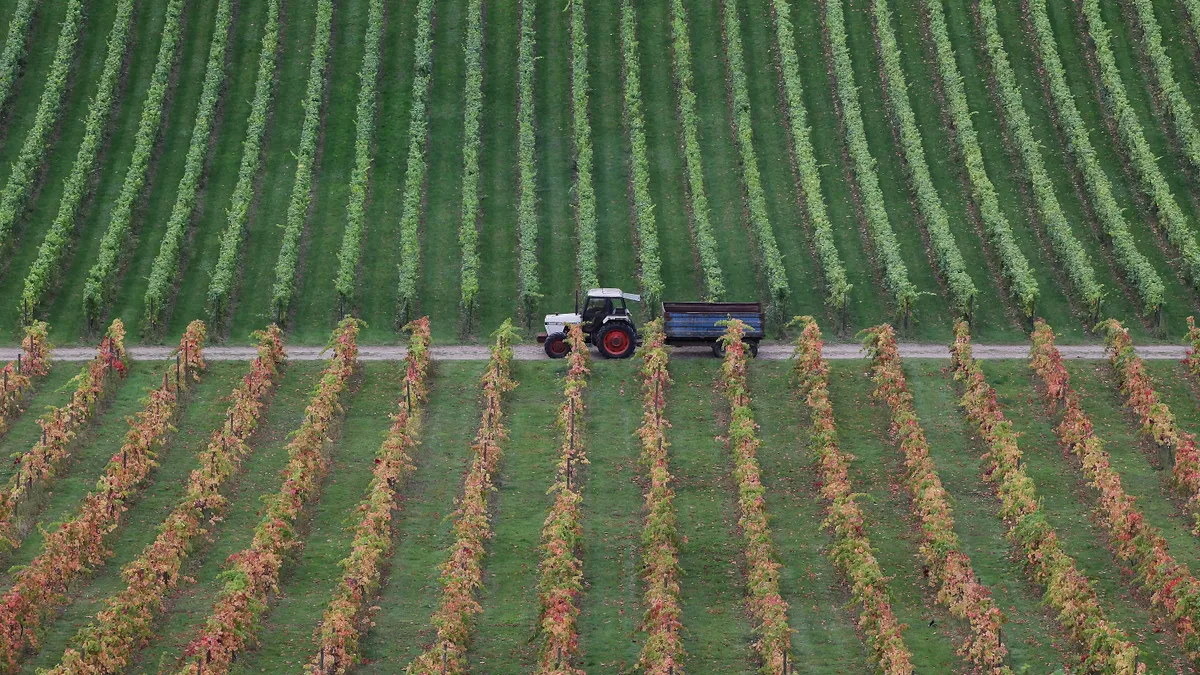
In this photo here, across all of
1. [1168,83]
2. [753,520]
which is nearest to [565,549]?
[753,520]

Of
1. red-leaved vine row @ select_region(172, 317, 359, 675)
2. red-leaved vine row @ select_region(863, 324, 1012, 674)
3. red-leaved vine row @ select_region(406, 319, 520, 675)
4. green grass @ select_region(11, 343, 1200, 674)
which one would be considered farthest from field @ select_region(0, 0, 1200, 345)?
red-leaved vine row @ select_region(863, 324, 1012, 674)

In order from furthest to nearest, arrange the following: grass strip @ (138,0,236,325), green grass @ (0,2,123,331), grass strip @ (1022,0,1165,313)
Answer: green grass @ (0,2,123,331) < grass strip @ (1022,0,1165,313) < grass strip @ (138,0,236,325)

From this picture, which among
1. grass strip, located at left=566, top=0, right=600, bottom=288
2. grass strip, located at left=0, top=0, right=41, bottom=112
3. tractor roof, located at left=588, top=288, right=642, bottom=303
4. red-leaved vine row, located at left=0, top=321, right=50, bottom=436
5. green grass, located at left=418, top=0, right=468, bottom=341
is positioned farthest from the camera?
grass strip, located at left=0, top=0, right=41, bottom=112

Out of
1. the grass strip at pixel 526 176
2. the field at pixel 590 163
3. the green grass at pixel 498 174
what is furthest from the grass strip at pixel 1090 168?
the green grass at pixel 498 174

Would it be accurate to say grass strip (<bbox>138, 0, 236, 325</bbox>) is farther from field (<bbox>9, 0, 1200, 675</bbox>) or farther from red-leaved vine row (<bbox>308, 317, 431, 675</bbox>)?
red-leaved vine row (<bbox>308, 317, 431, 675</bbox>)

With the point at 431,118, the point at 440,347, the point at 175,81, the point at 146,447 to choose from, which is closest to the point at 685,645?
the point at 146,447

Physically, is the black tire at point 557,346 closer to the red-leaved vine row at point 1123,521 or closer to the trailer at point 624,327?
the trailer at point 624,327
